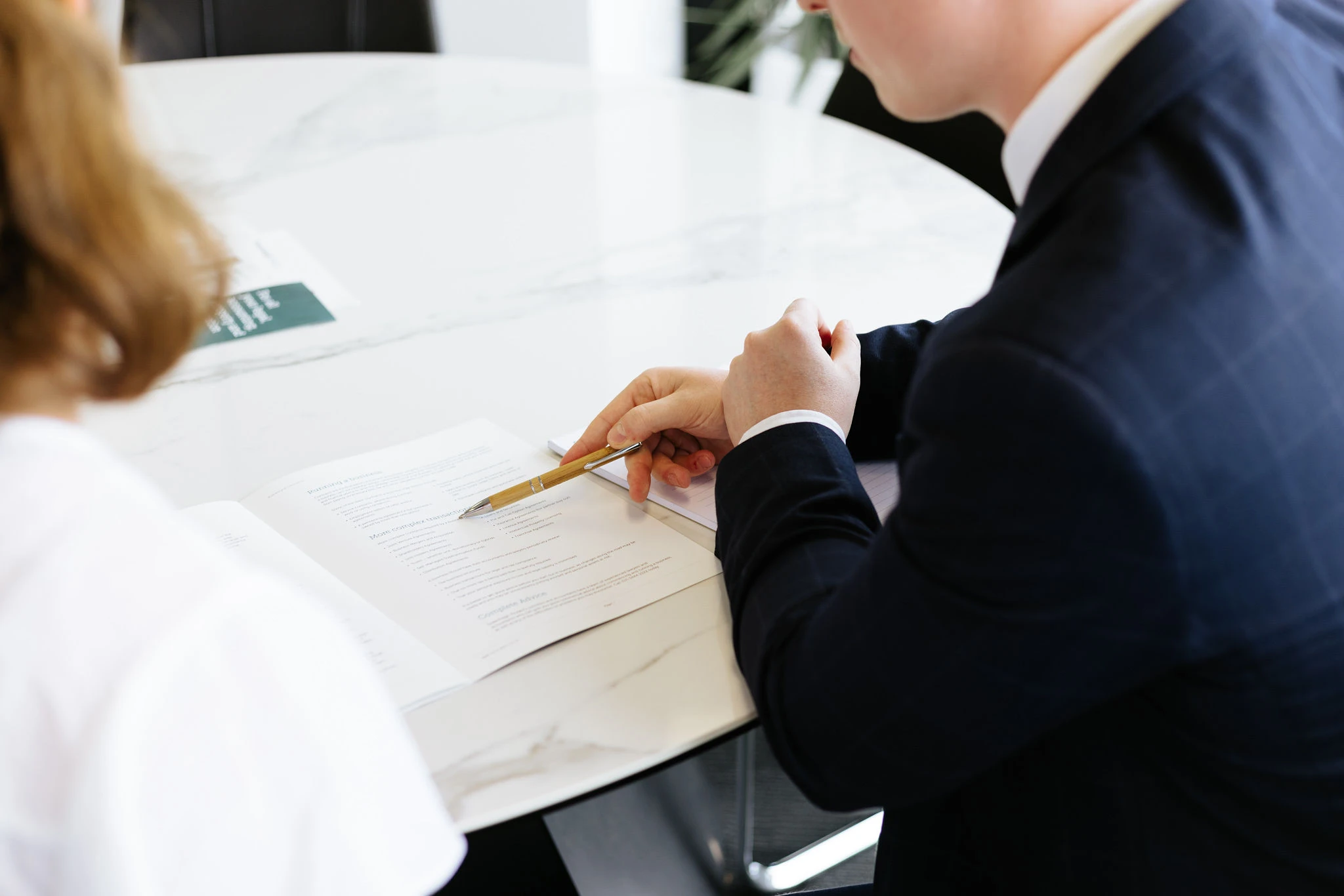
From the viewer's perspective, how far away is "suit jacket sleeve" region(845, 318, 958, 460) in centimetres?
106

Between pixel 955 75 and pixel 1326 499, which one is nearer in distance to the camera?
pixel 1326 499

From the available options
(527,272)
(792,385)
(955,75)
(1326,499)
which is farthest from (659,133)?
(1326,499)

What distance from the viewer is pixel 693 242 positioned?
154 centimetres

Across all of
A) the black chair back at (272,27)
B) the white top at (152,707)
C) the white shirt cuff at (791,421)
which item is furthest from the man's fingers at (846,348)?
the black chair back at (272,27)

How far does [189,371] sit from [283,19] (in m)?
1.70

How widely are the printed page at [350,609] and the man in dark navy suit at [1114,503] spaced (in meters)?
0.21

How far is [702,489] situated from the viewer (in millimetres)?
1021

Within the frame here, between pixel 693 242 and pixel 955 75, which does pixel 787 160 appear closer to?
pixel 693 242

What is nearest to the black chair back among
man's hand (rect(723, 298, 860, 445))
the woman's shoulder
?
man's hand (rect(723, 298, 860, 445))

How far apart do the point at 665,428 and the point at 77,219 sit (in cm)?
60

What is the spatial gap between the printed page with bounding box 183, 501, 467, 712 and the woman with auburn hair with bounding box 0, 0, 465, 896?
26 cm

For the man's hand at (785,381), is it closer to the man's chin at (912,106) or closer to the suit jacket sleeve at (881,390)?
the suit jacket sleeve at (881,390)

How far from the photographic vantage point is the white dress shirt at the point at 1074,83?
2.17 ft

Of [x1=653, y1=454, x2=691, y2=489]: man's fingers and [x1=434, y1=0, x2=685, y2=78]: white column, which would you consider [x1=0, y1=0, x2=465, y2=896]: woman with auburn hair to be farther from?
[x1=434, y1=0, x2=685, y2=78]: white column
